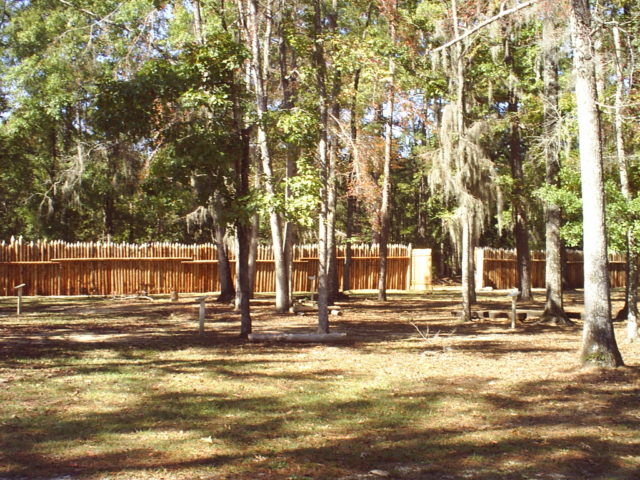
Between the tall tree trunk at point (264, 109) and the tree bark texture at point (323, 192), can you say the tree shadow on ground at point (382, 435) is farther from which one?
the tall tree trunk at point (264, 109)

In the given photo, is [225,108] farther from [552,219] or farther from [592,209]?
[552,219]

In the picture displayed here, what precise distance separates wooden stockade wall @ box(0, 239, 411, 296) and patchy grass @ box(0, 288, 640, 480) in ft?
39.6

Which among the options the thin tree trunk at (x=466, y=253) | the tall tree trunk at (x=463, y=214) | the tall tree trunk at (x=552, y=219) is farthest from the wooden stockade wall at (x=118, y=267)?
the tall tree trunk at (x=552, y=219)

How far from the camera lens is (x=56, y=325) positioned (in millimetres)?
14391

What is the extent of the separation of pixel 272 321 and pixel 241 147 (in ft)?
16.4

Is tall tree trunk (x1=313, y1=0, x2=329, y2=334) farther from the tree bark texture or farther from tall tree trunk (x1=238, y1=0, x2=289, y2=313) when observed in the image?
tall tree trunk (x1=238, y1=0, x2=289, y2=313)

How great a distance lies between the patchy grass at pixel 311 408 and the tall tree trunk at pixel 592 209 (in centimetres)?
45

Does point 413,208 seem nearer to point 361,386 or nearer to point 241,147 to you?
point 241,147

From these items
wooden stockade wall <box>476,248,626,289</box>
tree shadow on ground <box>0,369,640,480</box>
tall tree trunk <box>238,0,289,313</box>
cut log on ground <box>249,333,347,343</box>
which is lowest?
tree shadow on ground <box>0,369,640,480</box>

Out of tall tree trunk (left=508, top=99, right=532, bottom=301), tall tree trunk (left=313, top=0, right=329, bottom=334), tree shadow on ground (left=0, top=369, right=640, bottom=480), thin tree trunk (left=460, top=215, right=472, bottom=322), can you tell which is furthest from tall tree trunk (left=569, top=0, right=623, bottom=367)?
tall tree trunk (left=508, top=99, right=532, bottom=301)

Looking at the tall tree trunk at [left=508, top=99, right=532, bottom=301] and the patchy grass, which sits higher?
the tall tree trunk at [left=508, top=99, right=532, bottom=301]

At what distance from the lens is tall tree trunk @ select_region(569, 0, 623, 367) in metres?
9.01

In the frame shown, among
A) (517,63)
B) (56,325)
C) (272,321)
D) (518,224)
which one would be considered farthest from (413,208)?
(56,325)

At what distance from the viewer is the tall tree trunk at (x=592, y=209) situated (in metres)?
9.01
